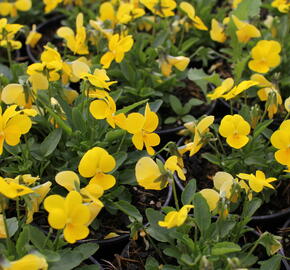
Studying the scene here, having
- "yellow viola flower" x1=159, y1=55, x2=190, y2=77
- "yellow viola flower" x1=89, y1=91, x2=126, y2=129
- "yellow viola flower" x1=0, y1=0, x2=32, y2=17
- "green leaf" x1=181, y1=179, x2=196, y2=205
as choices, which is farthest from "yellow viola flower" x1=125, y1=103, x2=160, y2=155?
"yellow viola flower" x1=0, y1=0, x2=32, y2=17

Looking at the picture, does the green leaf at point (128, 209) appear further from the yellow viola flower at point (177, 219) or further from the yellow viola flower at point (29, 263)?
the yellow viola flower at point (29, 263)

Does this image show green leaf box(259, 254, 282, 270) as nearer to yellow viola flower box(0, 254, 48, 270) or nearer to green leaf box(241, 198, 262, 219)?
green leaf box(241, 198, 262, 219)

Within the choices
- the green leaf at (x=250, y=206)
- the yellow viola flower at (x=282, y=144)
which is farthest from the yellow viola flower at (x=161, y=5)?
the green leaf at (x=250, y=206)

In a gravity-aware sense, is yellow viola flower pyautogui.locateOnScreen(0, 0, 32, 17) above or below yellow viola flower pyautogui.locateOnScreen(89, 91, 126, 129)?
below

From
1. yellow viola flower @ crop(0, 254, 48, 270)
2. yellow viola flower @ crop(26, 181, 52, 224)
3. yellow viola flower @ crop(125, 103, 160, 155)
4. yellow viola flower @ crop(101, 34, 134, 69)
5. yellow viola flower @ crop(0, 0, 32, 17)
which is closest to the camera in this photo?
yellow viola flower @ crop(0, 254, 48, 270)

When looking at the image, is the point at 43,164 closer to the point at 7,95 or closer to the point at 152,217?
the point at 7,95

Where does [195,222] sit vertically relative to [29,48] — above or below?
above

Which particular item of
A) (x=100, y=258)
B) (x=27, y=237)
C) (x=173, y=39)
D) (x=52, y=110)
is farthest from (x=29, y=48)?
(x=27, y=237)
